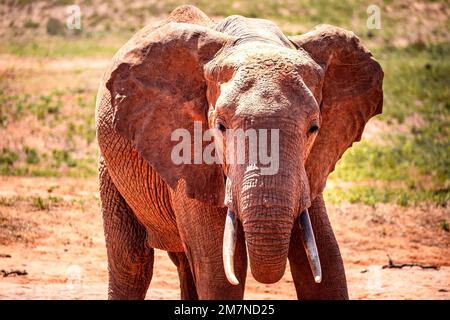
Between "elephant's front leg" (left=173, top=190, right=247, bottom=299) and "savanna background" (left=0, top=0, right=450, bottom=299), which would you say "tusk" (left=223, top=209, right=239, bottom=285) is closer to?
"elephant's front leg" (left=173, top=190, right=247, bottom=299)

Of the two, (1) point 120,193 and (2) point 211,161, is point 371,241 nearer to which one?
(1) point 120,193

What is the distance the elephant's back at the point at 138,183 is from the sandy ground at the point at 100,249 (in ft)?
5.64

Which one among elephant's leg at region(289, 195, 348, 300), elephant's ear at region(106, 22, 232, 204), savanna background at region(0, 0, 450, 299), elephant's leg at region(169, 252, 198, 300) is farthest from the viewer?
savanna background at region(0, 0, 450, 299)

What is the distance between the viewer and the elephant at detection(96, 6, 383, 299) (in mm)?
4977

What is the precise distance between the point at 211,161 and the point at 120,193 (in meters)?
1.60

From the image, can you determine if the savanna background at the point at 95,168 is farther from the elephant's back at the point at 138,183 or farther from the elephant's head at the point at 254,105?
the elephant's head at the point at 254,105

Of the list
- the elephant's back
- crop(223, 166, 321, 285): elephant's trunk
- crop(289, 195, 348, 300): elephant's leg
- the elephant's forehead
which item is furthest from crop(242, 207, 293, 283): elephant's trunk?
the elephant's back

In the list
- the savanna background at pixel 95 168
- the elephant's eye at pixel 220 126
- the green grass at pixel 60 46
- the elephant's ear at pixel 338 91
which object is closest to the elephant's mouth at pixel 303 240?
the elephant's eye at pixel 220 126

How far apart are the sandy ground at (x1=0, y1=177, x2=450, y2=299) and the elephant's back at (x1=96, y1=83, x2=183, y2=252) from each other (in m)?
1.72

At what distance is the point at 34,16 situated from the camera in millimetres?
25484

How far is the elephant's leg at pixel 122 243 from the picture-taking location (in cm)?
715

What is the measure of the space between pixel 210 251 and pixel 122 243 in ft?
4.89

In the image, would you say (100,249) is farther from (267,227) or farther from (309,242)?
(267,227)

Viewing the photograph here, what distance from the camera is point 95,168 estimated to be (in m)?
13.5
